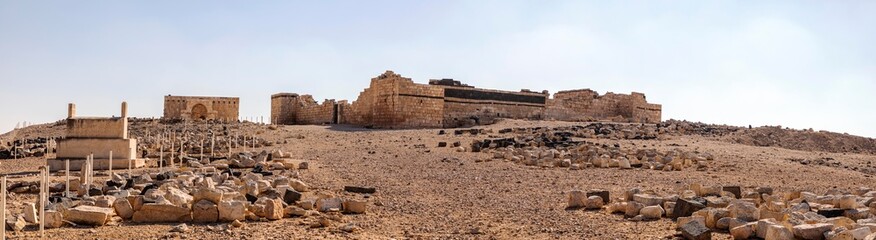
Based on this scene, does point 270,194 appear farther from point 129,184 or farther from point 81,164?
point 81,164

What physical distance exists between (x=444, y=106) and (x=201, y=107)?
14322mm

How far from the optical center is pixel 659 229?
762cm

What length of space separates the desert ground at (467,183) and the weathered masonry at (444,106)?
13.4ft

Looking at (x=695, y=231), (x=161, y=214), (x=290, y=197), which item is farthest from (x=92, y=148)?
(x=695, y=231)

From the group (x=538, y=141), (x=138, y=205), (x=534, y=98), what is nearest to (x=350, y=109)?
(x=534, y=98)

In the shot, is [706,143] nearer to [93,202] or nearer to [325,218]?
[325,218]

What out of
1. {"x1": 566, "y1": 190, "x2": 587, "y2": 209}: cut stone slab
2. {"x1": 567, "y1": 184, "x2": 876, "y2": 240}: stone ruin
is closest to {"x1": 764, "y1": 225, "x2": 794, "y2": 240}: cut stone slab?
{"x1": 567, "y1": 184, "x2": 876, "y2": 240}: stone ruin

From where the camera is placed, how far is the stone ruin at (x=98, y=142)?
50.5 ft

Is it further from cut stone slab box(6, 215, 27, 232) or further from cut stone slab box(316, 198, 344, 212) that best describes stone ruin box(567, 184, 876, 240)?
cut stone slab box(6, 215, 27, 232)

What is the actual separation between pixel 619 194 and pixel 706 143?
1144cm

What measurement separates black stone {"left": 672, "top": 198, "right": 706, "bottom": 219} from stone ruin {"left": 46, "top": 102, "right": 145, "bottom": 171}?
11.9 meters

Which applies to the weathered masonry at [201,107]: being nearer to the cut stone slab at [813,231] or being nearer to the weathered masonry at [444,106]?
the weathered masonry at [444,106]

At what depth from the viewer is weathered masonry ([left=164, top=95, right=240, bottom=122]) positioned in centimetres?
3578

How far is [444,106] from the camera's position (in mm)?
30125
